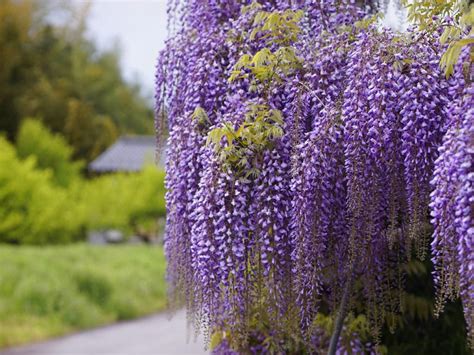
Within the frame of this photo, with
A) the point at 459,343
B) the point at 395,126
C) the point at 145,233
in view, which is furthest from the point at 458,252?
the point at 145,233

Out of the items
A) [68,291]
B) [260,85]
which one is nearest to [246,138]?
[260,85]

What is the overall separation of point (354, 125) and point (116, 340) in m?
9.29

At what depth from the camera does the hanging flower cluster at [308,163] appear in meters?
3.40

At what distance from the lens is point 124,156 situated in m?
34.3

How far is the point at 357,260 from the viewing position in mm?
3979

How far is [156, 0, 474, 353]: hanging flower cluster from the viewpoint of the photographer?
3.40 metres

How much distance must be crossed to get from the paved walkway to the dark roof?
1983 centimetres

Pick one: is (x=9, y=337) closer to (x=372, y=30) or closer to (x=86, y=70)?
(x=372, y=30)

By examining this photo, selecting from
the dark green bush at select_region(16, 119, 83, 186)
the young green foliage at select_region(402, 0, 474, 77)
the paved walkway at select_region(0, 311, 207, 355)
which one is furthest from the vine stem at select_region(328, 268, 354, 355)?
the dark green bush at select_region(16, 119, 83, 186)

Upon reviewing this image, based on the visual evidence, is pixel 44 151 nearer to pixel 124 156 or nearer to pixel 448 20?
pixel 124 156

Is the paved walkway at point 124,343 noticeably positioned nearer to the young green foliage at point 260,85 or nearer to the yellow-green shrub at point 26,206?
the yellow-green shrub at point 26,206

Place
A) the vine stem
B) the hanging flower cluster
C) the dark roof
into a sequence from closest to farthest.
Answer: the hanging flower cluster < the vine stem < the dark roof

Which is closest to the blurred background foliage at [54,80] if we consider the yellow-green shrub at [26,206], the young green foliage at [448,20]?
the yellow-green shrub at [26,206]

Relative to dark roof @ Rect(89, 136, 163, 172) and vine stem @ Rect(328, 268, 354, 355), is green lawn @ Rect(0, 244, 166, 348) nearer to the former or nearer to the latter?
vine stem @ Rect(328, 268, 354, 355)
